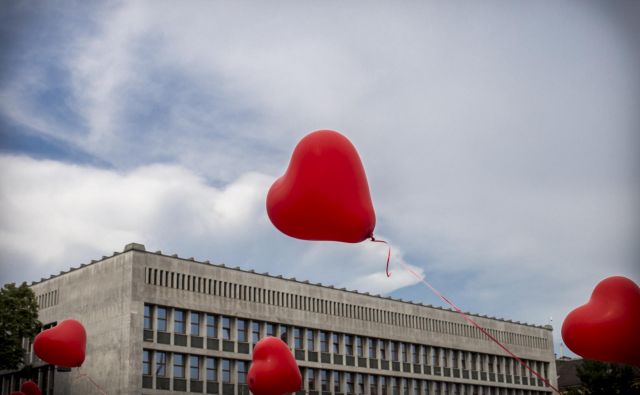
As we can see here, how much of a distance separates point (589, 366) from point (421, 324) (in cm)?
1301

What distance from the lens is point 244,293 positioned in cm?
5353

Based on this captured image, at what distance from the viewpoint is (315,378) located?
56.6 m

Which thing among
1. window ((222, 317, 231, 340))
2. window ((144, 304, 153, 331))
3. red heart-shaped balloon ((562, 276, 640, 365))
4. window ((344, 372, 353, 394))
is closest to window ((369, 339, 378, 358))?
window ((344, 372, 353, 394))

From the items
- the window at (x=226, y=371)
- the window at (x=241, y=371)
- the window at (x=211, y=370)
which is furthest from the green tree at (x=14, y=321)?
the window at (x=241, y=371)

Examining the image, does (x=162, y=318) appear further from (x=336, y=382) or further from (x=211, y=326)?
(x=336, y=382)

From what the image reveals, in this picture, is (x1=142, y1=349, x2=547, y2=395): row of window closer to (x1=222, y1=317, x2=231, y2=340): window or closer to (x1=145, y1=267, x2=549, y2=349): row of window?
(x1=222, y1=317, x2=231, y2=340): window

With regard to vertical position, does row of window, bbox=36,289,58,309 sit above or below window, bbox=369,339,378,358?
Result: above

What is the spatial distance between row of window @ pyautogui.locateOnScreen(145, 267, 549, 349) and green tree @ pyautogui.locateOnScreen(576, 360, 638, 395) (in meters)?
12.7

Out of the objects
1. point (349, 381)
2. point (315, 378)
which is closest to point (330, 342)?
point (315, 378)

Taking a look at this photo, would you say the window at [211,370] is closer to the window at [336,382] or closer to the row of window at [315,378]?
the row of window at [315,378]

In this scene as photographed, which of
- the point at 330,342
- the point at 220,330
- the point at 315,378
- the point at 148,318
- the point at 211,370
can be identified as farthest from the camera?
the point at 330,342

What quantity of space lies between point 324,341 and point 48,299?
1681cm

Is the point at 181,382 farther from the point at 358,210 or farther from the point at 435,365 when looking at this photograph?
the point at 358,210

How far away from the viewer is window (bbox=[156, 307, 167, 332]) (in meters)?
49.5
